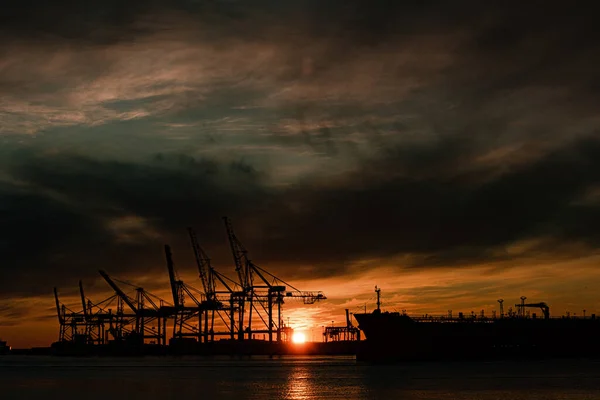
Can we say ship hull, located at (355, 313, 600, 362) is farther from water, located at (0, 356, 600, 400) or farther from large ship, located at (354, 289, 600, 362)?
water, located at (0, 356, 600, 400)

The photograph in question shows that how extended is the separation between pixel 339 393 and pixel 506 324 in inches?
3497

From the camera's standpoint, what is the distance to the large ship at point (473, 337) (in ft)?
497

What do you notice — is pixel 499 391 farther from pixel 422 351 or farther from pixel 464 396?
pixel 422 351

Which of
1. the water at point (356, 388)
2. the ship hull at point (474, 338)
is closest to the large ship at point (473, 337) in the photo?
the ship hull at point (474, 338)

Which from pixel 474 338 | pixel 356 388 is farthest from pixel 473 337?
pixel 356 388

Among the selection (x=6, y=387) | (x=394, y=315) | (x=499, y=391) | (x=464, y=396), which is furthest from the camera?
(x=394, y=315)

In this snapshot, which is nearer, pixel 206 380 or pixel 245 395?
pixel 245 395

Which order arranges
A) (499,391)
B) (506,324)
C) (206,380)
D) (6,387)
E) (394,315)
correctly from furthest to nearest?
(506,324), (394,315), (206,380), (6,387), (499,391)

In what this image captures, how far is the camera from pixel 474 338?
522 ft

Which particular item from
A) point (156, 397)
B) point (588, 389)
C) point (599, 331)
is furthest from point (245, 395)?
point (599, 331)

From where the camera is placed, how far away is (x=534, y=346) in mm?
163625

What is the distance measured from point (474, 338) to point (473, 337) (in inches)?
13.9

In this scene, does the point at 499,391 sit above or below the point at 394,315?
below

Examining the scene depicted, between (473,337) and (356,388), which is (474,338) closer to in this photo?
(473,337)
